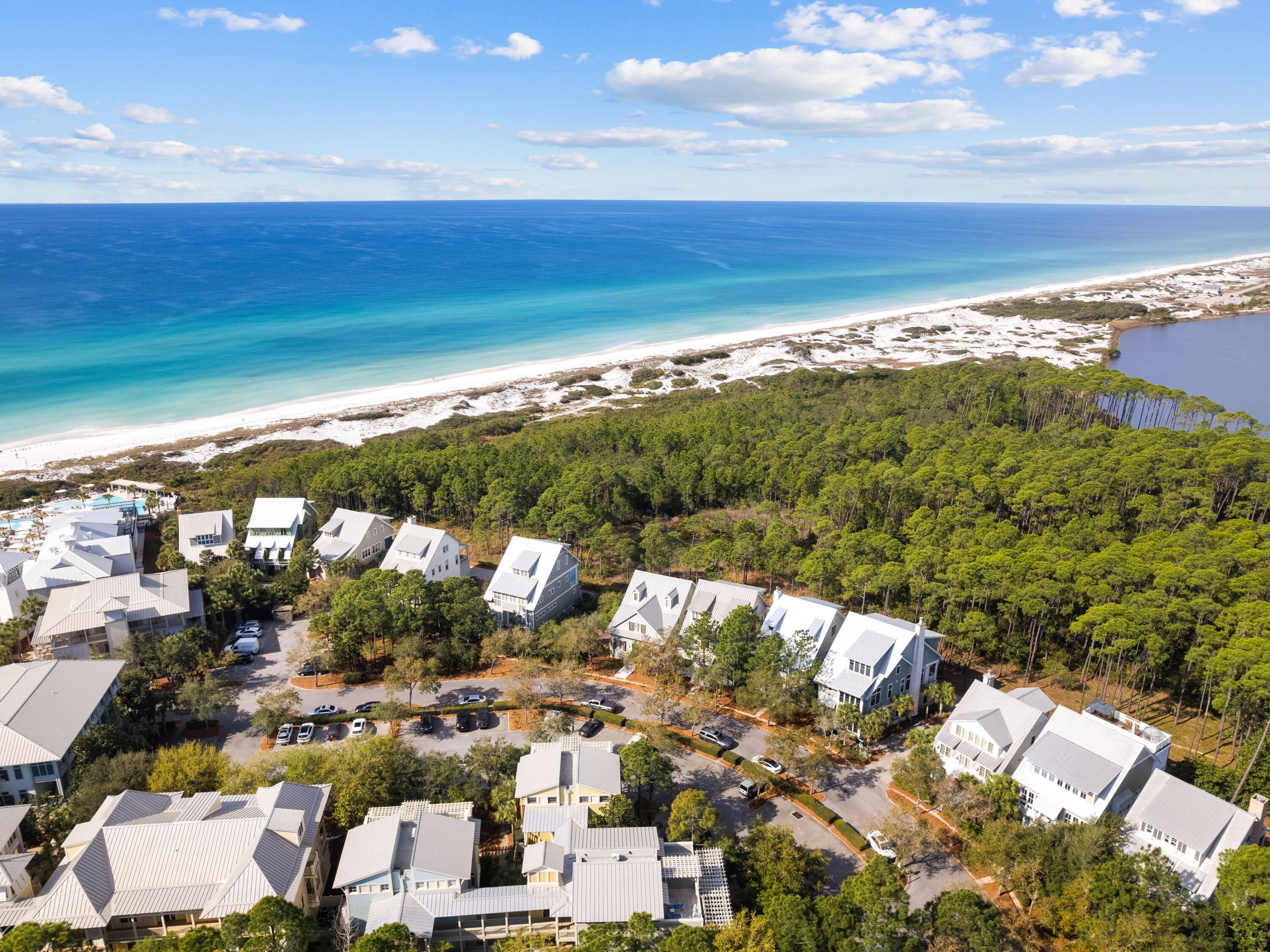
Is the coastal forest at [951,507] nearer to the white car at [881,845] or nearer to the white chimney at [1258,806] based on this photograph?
the white chimney at [1258,806]

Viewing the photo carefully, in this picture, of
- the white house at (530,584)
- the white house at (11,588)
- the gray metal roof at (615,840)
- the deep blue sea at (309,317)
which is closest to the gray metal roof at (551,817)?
the gray metal roof at (615,840)

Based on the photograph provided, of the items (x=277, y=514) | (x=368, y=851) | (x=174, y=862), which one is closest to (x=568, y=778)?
(x=368, y=851)

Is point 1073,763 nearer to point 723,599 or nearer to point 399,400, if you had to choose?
point 723,599

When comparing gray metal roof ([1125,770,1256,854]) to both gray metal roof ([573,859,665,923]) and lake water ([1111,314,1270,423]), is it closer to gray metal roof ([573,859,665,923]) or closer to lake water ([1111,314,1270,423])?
gray metal roof ([573,859,665,923])

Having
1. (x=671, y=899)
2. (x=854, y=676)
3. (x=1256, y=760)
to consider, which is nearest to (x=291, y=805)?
(x=671, y=899)

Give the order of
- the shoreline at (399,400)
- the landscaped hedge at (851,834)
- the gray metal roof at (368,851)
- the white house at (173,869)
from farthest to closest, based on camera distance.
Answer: the shoreline at (399,400) < the landscaped hedge at (851,834) < the gray metal roof at (368,851) < the white house at (173,869)

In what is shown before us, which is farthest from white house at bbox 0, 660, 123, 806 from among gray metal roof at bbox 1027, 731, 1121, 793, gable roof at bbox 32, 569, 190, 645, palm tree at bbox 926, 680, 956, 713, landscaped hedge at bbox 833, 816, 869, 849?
gray metal roof at bbox 1027, 731, 1121, 793

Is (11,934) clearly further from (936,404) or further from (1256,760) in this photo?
(936,404)
